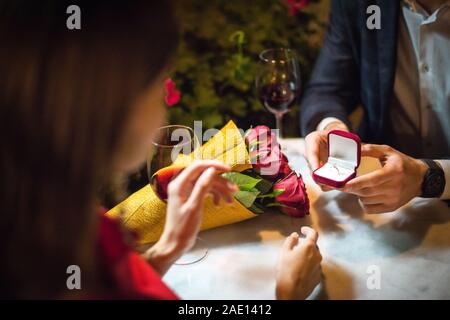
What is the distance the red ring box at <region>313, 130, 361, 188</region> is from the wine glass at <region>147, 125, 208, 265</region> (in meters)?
0.24

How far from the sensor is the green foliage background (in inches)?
76.3

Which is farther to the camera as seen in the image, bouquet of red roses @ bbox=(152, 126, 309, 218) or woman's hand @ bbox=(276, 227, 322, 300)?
bouquet of red roses @ bbox=(152, 126, 309, 218)

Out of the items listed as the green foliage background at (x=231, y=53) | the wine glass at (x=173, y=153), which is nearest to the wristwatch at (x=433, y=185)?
the wine glass at (x=173, y=153)

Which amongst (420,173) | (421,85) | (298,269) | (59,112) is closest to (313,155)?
(420,173)

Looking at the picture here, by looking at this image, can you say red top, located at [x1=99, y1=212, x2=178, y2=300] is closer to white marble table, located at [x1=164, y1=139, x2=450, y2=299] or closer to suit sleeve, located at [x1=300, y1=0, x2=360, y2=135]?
white marble table, located at [x1=164, y1=139, x2=450, y2=299]

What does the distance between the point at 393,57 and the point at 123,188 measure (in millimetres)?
760

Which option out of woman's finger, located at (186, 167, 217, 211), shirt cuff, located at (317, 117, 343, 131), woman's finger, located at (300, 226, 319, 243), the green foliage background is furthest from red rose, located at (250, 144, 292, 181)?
the green foliage background

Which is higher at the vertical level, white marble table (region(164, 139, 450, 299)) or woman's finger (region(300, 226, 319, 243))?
woman's finger (region(300, 226, 319, 243))

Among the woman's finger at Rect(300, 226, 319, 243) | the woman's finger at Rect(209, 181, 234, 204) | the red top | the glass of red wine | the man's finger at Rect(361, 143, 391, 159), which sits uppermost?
the glass of red wine

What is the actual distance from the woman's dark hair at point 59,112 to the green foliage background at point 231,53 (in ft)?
4.02

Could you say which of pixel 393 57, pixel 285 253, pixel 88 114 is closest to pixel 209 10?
pixel 393 57

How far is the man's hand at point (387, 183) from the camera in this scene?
934mm

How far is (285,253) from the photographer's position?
0.82 meters
